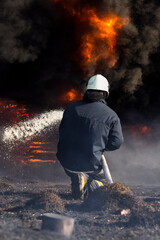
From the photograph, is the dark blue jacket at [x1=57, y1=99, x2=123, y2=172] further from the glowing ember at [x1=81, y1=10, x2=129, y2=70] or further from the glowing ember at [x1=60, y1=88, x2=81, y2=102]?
the glowing ember at [x1=60, y1=88, x2=81, y2=102]

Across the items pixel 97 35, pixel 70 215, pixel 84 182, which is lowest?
pixel 70 215

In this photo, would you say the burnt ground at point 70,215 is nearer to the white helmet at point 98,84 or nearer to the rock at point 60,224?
the rock at point 60,224

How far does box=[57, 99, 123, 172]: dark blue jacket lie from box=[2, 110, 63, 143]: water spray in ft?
23.9

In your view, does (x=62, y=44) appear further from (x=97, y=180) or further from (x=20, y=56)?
(x=97, y=180)

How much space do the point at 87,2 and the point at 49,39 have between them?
74.7 inches

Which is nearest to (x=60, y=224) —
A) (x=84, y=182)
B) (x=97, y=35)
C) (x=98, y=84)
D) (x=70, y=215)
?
(x=70, y=215)

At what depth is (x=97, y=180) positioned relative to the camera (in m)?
5.39

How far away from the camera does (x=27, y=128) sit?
12242 millimetres

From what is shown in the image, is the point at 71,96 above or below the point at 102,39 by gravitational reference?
below

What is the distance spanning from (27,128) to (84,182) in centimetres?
749

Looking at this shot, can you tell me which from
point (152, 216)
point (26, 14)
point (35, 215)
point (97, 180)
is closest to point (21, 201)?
point (35, 215)

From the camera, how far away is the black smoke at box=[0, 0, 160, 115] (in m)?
10.4

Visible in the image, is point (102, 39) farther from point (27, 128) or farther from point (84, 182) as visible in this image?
point (84, 182)

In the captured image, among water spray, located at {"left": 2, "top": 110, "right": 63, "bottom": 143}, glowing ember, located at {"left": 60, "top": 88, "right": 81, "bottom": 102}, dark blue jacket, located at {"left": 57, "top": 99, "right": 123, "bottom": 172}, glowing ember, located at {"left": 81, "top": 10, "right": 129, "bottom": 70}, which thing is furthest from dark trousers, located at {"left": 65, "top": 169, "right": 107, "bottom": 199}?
water spray, located at {"left": 2, "top": 110, "right": 63, "bottom": 143}
